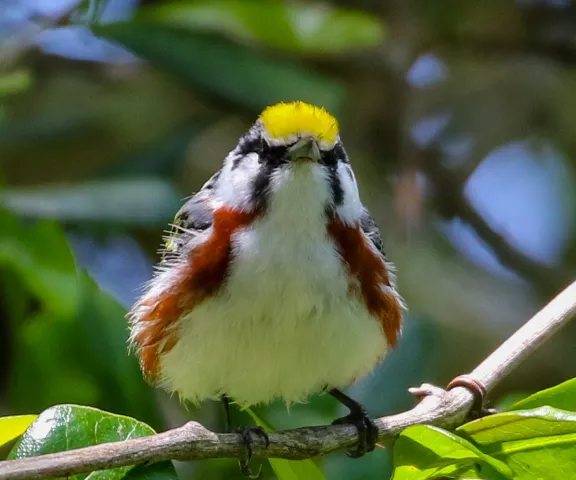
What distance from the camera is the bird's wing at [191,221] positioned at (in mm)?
2092

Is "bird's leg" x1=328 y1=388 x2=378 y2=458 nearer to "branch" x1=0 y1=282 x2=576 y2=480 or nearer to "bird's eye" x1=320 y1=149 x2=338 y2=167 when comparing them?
"branch" x1=0 y1=282 x2=576 y2=480

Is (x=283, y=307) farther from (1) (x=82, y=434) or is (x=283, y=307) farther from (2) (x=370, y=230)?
(1) (x=82, y=434)

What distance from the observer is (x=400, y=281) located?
12.1 feet

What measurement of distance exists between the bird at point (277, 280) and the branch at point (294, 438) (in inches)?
6.4

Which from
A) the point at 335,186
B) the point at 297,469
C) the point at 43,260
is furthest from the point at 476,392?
the point at 43,260

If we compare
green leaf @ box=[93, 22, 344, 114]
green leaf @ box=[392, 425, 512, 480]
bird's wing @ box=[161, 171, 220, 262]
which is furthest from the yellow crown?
green leaf @ box=[93, 22, 344, 114]

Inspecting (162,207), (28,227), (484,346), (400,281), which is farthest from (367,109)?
(28,227)

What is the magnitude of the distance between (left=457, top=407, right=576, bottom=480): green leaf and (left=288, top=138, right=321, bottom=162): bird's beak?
2.00 ft

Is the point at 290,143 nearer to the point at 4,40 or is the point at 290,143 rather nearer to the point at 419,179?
the point at 4,40

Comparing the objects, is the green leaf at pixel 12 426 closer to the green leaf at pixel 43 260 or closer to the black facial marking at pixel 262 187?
the black facial marking at pixel 262 187

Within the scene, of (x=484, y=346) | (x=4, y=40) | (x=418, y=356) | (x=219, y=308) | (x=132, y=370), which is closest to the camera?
(x=219, y=308)

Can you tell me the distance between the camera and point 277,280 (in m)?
1.90

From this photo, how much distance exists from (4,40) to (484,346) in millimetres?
1901

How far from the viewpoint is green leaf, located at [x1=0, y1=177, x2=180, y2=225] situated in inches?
105
